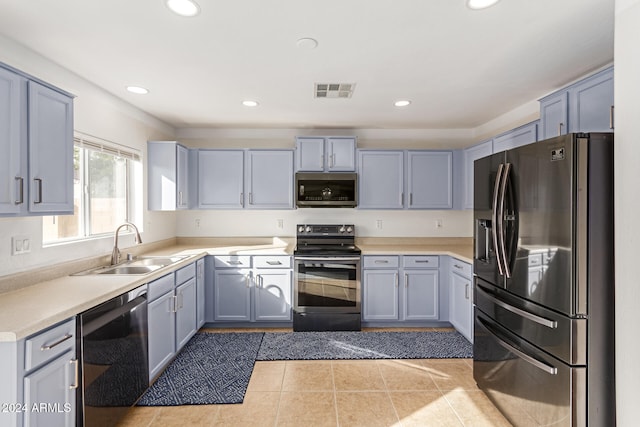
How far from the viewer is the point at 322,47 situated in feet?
6.50

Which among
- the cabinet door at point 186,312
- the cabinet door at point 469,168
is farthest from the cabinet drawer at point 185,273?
the cabinet door at point 469,168

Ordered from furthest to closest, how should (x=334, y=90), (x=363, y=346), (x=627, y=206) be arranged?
1. (x=363, y=346)
2. (x=334, y=90)
3. (x=627, y=206)

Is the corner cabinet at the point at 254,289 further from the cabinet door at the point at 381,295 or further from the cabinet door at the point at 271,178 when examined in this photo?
the cabinet door at the point at 381,295

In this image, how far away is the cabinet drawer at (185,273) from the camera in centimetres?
279

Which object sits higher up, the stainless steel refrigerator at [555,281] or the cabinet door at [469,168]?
the cabinet door at [469,168]

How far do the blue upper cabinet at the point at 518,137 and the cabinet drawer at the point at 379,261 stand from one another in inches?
60.9

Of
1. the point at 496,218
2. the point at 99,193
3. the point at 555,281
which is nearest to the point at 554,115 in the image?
the point at 496,218

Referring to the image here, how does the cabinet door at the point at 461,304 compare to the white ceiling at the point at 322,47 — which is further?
the cabinet door at the point at 461,304

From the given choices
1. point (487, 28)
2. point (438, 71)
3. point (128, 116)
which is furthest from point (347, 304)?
point (128, 116)

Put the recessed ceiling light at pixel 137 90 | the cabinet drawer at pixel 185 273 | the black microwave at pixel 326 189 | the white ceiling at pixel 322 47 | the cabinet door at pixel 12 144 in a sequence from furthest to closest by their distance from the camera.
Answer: the black microwave at pixel 326 189 → the cabinet drawer at pixel 185 273 → the recessed ceiling light at pixel 137 90 → the white ceiling at pixel 322 47 → the cabinet door at pixel 12 144

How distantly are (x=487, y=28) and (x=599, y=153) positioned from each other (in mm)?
894

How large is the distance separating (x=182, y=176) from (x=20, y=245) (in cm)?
181

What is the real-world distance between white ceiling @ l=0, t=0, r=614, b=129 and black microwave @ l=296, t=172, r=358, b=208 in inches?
35.2

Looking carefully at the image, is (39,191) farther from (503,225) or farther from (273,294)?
(503,225)
